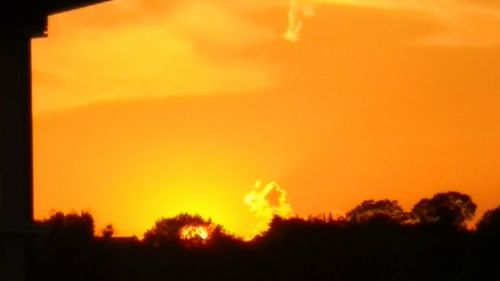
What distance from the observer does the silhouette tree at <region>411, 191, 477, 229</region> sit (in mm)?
64438

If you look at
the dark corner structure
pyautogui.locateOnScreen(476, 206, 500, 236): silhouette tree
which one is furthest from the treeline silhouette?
the dark corner structure

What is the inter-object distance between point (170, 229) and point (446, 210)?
38.8 ft

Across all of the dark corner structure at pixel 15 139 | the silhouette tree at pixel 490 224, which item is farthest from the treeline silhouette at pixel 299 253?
the dark corner structure at pixel 15 139

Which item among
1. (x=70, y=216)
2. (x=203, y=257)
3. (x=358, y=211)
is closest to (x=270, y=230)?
(x=203, y=257)

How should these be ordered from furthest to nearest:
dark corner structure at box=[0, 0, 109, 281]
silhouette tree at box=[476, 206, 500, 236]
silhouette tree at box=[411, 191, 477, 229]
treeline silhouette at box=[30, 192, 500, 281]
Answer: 1. silhouette tree at box=[411, 191, 477, 229]
2. silhouette tree at box=[476, 206, 500, 236]
3. treeline silhouette at box=[30, 192, 500, 281]
4. dark corner structure at box=[0, 0, 109, 281]

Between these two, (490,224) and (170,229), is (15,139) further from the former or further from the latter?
(170,229)

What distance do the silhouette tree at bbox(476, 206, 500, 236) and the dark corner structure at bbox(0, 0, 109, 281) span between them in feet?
160

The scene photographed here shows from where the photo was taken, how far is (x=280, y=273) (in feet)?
170

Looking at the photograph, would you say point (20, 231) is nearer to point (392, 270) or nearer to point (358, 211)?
point (392, 270)

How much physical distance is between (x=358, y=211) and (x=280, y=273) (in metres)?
17.4

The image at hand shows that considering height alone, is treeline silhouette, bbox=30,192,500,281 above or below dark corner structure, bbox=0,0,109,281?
above

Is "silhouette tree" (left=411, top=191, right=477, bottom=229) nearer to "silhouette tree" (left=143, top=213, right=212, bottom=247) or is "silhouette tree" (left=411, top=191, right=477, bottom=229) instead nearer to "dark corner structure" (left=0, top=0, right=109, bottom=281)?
"silhouette tree" (left=143, top=213, right=212, bottom=247)

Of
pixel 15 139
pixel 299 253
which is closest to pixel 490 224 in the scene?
pixel 299 253

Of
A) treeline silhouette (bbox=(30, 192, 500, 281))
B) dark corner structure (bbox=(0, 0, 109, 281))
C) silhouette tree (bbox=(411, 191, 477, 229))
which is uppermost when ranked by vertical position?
silhouette tree (bbox=(411, 191, 477, 229))
